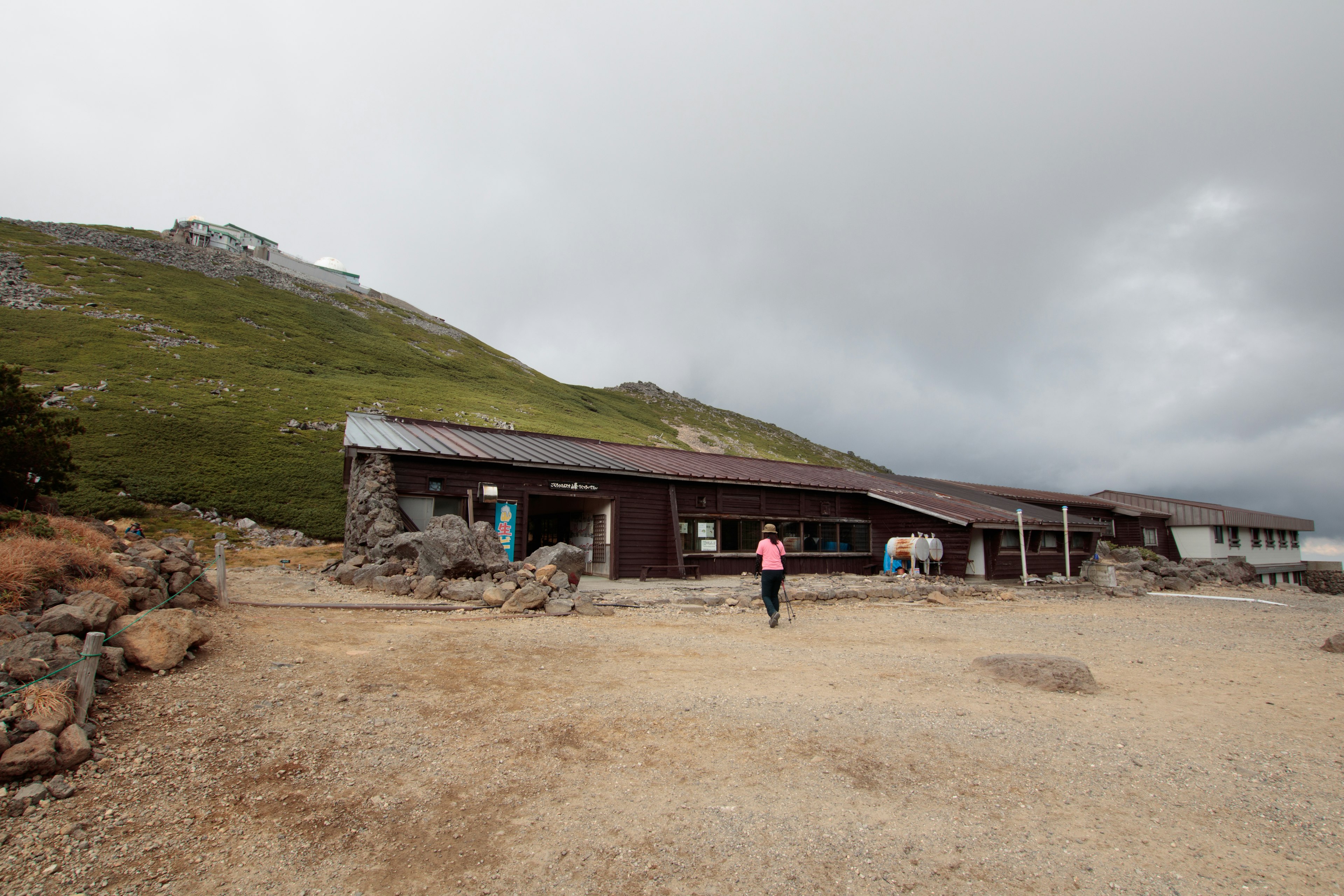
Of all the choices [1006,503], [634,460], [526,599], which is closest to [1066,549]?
[1006,503]

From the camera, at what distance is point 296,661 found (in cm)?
717

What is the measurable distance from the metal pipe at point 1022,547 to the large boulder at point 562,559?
55.5 ft

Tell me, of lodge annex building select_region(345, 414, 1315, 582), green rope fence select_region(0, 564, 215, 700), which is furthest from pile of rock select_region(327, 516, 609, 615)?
green rope fence select_region(0, 564, 215, 700)

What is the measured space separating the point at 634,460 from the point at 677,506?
2501 millimetres

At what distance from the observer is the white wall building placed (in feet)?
131

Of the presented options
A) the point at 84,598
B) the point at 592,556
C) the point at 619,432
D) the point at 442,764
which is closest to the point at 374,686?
the point at 442,764

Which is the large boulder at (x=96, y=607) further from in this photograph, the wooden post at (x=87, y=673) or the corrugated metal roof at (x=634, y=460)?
the corrugated metal roof at (x=634, y=460)

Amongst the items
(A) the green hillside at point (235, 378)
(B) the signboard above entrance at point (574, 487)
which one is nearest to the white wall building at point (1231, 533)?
(B) the signboard above entrance at point (574, 487)

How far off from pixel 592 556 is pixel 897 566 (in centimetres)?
1212

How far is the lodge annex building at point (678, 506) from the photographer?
62.1ft

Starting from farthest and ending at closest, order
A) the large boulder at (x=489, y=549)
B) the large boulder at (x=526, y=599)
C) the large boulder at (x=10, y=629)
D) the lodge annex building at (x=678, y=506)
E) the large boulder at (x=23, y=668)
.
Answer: the lodge annex building at (x=678, y=506), the large boulder at (x=489, y=549), the large boulder at (x=526, y=599), the large boulder at (x=10, y=629), the large boulder at (x=23, y=668)

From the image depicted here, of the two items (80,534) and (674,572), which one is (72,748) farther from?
(674,572)

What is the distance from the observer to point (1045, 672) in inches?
290

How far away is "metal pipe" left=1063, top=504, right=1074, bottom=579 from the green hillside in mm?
31935
